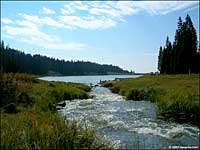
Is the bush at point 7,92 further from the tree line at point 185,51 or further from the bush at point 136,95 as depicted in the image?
the tree line at point 185,51

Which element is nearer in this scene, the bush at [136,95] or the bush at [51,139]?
the bush at [51,139]

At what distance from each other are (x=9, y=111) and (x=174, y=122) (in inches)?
363

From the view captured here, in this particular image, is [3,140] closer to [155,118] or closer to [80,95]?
[155,118]

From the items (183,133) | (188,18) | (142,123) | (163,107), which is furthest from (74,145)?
(188,18)

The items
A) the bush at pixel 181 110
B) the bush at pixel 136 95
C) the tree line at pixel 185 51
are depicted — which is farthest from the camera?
the tree line at pixel 185 51

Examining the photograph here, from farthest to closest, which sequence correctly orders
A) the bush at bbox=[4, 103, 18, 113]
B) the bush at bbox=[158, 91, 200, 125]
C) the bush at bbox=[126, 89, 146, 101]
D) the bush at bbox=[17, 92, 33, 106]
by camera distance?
1. the bush at bbox=[126, 89, 146, 101]
2. the bush at bbox=[17, 92, 33, 106]
3. the bush at bbox=[158, 91, 200, 125]
4. the bush at bbox=[4, 103, 18, 113]

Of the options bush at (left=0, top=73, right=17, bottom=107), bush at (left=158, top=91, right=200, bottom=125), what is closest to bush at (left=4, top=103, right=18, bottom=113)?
bush at (left=0, top=73, right=17, bottom=107)

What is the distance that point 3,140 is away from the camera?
6172mm

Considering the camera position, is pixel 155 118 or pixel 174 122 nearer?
pixel 174 122

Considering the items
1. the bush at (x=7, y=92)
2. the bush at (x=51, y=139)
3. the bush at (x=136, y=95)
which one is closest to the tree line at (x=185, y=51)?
the bush at (x=136, y=95)

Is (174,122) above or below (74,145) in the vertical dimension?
below

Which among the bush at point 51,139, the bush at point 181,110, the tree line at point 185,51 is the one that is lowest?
the bush at point 181,110

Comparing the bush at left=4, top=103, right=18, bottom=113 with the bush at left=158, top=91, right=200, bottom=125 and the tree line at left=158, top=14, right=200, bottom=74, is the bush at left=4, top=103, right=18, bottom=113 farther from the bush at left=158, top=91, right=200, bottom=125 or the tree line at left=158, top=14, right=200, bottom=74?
the tree line at left=158, top=14, right=200, bottom=74

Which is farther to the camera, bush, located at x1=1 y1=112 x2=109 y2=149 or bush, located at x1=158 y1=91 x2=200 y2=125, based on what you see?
bush, located at x1=158 y1=91 x2=200 y2=125
